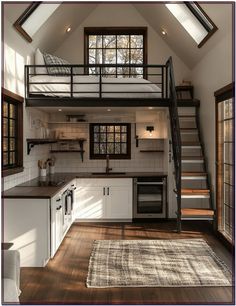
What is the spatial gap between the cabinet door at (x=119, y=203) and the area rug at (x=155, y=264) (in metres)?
1.44

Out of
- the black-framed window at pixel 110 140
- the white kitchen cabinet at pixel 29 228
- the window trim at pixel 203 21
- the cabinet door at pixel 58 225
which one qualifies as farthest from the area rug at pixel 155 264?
the window trim at pixel 203 21

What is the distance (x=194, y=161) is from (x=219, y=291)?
10.7ft

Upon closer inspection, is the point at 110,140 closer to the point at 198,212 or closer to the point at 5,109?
the point at 198,212

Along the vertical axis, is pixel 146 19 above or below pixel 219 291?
above

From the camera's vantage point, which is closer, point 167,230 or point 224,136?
point 224,136

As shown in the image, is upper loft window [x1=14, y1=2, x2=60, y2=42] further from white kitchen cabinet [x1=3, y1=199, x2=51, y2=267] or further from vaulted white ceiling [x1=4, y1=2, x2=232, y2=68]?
white kitchen cabinet [x1=3, y1=199, x2=51, y2=267]

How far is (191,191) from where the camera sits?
6.57m

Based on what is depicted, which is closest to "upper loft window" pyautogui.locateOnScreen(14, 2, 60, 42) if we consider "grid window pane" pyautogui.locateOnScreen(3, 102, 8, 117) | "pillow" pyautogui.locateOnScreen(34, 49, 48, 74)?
"pillow" pyautogui.locateOnScreen(34, 49, 48, 74)

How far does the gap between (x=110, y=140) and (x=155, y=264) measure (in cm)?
399

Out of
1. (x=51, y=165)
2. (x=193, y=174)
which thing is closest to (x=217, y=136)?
(x=193, y=174)

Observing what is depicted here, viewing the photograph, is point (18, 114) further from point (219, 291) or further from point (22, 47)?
point (219, 291)

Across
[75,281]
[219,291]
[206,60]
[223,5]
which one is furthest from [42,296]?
[206,60]

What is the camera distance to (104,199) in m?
7.25

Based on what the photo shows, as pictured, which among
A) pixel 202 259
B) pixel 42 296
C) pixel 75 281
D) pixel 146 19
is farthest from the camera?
pixel 146 19
